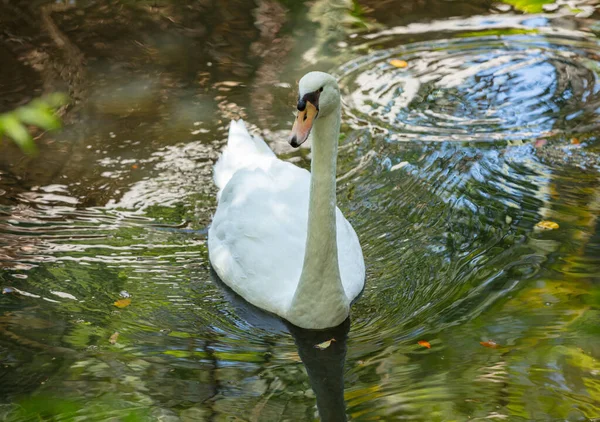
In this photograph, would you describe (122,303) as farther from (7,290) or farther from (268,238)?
(268,238)

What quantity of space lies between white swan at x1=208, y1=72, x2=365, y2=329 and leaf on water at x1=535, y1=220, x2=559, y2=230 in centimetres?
150

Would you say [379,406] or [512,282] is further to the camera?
[512,282]

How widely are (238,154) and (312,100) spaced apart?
260 cm

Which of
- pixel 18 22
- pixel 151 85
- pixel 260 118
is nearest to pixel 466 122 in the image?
pixel 260 118

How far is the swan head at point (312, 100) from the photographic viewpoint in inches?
180

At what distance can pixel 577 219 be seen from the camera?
646cm

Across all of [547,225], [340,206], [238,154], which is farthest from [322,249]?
[238,154]

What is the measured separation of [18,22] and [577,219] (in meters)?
7.45

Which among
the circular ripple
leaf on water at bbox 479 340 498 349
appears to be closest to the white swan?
leaf on water at bbox 479 340 498 349

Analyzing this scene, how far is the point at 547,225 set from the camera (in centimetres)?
641

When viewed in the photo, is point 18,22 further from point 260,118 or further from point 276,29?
point 260,118

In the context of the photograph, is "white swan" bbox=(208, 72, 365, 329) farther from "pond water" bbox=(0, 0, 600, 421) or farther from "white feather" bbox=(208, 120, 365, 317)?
"pond water" bbox=(0, 0, 600, 421)

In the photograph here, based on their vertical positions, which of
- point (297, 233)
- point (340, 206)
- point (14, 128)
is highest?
point (14, 128)

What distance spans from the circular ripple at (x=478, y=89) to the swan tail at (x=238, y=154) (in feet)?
4.85
